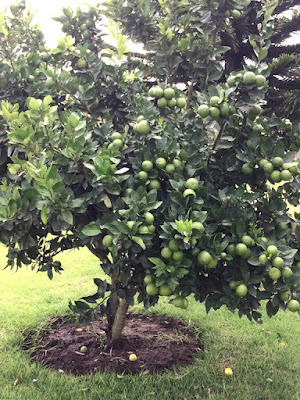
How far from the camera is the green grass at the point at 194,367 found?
277cm

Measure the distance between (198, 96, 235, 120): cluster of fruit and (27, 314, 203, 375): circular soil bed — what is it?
1934mm

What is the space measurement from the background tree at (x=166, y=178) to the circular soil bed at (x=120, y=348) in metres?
0.95

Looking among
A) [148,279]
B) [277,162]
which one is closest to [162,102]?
[277,162]

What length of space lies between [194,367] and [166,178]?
1683 millimetres

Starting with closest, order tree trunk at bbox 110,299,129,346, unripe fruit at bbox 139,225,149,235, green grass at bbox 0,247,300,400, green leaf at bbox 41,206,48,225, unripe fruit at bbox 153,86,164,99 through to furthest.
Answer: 1. green leaf at bbox 41,206,48,225
2. unripe fruit at bbox 139,225,149,235
3. unripe fruit at bbox 153,86,164,99
4. green grass at bbox 0,247,300,400
5. tree trunk at bbox 110,299,129,346

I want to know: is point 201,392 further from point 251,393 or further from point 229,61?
point 229,61

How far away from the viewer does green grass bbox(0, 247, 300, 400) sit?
2.77m

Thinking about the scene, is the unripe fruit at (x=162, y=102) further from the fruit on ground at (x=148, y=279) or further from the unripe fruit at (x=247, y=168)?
the fruit on ground at (x=148, y=279)

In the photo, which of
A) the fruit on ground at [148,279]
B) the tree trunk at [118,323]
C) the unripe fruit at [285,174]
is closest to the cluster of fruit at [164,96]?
the unripe fruit at [285,174]

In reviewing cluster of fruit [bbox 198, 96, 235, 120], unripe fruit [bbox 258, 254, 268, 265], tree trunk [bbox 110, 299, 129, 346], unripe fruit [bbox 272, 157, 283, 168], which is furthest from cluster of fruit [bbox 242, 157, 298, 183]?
tree trunk [bbox 110, 299, 129, 346]

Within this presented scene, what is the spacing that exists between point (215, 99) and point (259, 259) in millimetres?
763

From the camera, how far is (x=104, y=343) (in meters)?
3.37

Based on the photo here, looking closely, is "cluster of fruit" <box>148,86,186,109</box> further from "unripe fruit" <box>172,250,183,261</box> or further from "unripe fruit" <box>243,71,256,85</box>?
"unripe fruit" <box>172,250,183,261</box>

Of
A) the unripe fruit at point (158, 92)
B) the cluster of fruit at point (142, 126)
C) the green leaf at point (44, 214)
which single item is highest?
the unripe fruit at point (158, 92)
